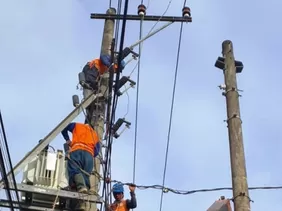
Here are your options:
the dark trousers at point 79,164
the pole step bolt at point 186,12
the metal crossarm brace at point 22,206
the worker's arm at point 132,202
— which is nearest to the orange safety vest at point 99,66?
the pole step bolt at point 186,12

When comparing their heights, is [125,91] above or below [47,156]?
above

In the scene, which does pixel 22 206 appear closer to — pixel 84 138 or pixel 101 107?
pixel 84 138

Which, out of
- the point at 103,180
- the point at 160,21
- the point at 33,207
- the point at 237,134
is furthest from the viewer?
the point at 160,21

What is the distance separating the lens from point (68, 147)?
10.0 m

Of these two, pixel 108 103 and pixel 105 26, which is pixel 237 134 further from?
pixel 105 26

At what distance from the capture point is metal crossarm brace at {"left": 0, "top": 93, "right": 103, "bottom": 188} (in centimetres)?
925

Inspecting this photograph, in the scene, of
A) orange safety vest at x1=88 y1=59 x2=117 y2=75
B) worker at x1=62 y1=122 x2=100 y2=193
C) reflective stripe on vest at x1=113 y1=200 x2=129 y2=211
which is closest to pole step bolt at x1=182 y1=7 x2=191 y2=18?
orange safety vest at x1=88 y1=59 x2=117 y2=75

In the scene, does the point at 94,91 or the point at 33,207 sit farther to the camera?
the point at 94,91

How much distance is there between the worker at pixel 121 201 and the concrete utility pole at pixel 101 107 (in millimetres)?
452

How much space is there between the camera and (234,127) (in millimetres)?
7914

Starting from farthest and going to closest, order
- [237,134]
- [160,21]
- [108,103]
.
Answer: [160,21]
[108,103]
[237,134]

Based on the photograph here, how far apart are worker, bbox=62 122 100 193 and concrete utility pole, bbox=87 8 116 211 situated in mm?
171

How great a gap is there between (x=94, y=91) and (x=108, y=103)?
64 centimetres

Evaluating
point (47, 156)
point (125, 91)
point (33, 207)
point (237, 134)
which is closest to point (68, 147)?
point (47, 156)
